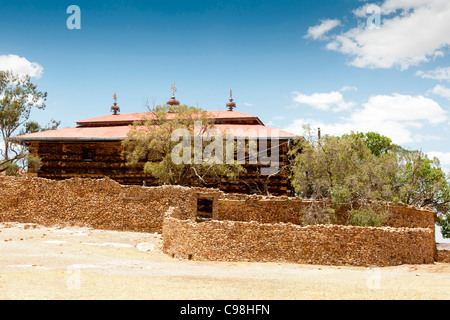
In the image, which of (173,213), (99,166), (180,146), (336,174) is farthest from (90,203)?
(336,174)

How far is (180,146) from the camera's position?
24594mm

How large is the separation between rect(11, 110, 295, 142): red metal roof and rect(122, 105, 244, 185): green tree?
1.57 m

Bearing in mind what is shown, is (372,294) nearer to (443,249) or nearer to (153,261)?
(153,261)

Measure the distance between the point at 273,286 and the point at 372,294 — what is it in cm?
234

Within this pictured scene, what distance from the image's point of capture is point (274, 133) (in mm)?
29281

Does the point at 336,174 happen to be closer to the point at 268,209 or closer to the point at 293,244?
the point at 268,209

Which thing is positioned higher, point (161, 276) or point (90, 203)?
point (90, 203)

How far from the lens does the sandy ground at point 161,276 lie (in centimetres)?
911

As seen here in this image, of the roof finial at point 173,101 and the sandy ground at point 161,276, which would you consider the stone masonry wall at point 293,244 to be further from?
the roof finial at point 173,101

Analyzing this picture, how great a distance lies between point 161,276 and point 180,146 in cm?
1383

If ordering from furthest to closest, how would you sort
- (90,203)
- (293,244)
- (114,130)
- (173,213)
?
(114,130)
(90,203)
(173,213)
(293,244)

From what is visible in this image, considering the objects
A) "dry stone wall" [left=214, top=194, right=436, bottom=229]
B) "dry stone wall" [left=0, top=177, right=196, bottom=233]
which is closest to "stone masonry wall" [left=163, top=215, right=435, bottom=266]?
"dry stone wall" [left=0, top=177, right=196, bottom=233]

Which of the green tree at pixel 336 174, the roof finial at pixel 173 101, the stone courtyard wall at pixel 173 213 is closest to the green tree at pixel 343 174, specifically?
the green tree at pixel 336 174
